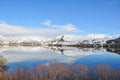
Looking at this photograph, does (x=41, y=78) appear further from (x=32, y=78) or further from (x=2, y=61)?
(x=2, y=61)

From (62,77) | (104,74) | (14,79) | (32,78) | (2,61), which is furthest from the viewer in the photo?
(2,61)

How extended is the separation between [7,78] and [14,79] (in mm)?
1969

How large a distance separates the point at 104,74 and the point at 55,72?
8.44m

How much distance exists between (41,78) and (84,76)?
24.4 ft

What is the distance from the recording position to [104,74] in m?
38.4

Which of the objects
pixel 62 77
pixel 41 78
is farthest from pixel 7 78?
pixel 62 77

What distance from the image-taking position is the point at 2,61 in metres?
60.1

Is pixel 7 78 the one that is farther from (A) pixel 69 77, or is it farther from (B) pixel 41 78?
(A) pixel 69 77

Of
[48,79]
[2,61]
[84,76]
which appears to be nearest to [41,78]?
[48,79]

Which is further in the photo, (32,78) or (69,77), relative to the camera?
(69,77)

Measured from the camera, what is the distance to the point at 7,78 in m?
31.6

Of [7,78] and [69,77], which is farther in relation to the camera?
[69,77]

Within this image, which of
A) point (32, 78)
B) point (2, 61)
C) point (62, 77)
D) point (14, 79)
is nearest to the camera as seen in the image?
point (14, 79)

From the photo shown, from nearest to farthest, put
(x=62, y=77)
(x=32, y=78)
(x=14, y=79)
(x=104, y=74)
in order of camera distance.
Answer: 1. (x=14, y=79)
2. (x=32, y=78)
3. (x=62, y=77)
4. (x=104, y=74)
